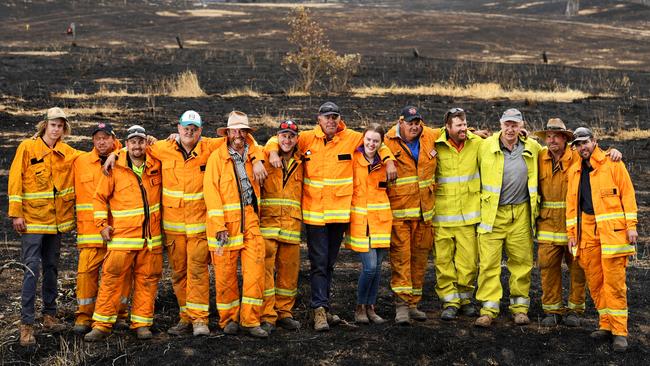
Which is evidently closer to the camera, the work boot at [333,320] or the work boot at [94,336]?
the work boot at [94,336]

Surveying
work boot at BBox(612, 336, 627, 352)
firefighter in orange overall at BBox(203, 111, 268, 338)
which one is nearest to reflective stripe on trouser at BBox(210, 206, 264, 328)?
firefighter in orange overall at BBox(203, 111, 268, 338)

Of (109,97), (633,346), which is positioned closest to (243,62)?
(109,97)

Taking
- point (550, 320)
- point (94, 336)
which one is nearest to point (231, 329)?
point (94, 336)

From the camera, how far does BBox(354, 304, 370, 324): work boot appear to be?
764 cm

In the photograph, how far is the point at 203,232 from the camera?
730 centimetres

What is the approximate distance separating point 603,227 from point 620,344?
103 cm

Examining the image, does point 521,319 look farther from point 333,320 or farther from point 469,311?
point 333,320

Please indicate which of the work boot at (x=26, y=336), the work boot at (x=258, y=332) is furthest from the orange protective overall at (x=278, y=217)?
the work boot at (x=26, y=336)

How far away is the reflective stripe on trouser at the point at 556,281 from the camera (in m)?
7.82

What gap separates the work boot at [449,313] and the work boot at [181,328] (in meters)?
2.41

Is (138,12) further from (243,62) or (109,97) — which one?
(109,97)

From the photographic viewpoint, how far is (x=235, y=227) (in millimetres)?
7152

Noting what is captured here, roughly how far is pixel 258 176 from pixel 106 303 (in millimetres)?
1786

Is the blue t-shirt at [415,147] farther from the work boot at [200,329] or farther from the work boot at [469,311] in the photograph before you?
the work boot at [200,329]
